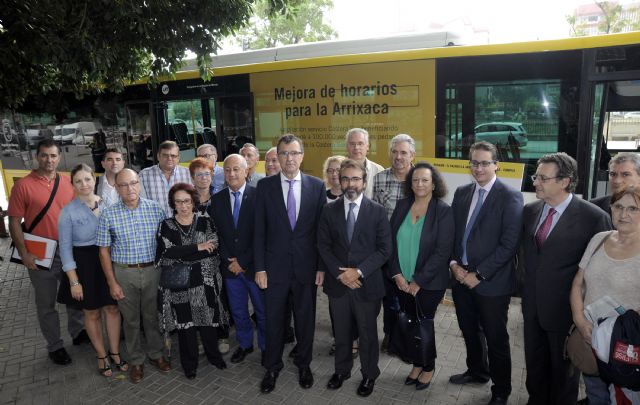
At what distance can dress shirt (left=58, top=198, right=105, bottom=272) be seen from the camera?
408 centimetres

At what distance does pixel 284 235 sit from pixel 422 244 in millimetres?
1155

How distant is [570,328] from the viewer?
3215mm

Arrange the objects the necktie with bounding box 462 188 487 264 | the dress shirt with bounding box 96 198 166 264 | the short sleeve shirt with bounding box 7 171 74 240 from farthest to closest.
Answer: the short sleeve shirt with bounding box 7 171 74 240, the dress shirt with bounding box 96 198 166 264, the necktie with bounding box 462 188 487 264

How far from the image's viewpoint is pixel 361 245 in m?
3.69

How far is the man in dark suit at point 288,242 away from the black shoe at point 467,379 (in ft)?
4.23

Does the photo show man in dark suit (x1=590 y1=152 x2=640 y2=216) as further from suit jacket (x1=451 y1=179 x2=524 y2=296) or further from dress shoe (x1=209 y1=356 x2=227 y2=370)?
dress shoe (x1=209 y1=356 x2=227 y2=370)

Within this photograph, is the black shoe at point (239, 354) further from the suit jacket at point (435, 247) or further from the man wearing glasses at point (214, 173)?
the suit jacket at point (435, 247)

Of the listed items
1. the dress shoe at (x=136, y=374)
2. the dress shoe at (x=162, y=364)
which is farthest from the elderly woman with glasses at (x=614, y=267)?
the dress shoe at (x=136, y=374)

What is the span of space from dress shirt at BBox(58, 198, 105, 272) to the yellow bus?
3.54 m

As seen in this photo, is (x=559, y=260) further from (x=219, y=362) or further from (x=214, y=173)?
(x=214, y=173)

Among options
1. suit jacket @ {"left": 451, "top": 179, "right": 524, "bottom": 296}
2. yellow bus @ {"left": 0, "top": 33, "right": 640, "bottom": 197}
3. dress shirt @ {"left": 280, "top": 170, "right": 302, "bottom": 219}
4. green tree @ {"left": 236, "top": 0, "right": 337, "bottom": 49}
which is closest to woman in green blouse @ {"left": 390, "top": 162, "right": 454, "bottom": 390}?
suit jacket @ {"left": 451, "top": 179, "right": 524, "bottom": 296}

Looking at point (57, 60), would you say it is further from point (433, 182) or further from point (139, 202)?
point (433, 182)

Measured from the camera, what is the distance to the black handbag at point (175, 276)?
4070 mm

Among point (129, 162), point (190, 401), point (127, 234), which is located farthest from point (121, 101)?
point (190, 401)
